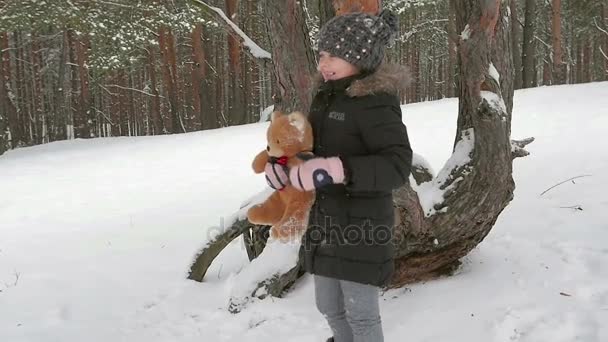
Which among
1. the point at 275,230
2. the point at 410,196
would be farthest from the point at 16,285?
the point at 410,196

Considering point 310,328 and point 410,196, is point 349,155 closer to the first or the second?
point 410,196

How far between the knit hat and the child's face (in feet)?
0.07

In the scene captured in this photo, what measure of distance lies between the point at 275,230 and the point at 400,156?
2.31ft

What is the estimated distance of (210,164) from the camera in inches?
367

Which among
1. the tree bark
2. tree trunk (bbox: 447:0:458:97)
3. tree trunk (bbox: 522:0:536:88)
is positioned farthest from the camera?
tree trunk (bbox: 522:0:536:88)

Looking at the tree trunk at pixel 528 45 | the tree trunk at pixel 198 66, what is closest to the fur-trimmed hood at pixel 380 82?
the tree trunk at pixel 198 66

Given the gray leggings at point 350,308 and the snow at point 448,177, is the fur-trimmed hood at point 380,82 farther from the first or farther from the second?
the snow at point 448,177

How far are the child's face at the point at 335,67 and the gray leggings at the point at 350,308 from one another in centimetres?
91

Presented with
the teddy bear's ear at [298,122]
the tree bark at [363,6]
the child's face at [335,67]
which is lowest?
the teddy bear's ear at [298,122]

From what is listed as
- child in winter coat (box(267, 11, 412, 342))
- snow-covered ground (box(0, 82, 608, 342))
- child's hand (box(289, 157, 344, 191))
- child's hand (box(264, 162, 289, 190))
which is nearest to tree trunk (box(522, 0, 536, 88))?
snow-covered ground (box(0, 82, 608, 342))

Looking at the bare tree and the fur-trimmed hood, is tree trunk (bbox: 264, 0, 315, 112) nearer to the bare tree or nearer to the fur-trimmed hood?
the bare tree

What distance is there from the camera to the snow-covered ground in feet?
10.4

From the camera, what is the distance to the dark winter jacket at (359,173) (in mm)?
2074

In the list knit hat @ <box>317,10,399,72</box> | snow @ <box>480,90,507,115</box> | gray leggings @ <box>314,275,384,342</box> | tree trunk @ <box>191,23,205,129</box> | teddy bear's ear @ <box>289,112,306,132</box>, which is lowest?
gray leggings @ <box>314,275,384,342</box>
